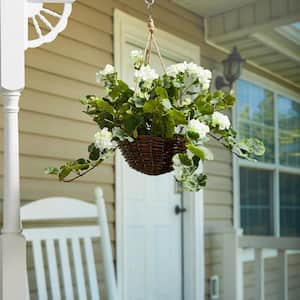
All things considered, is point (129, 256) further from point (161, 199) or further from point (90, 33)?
point (90, 33)

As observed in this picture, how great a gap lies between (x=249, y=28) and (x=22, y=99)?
196 centimetres

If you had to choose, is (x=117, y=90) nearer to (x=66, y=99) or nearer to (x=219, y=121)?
(x=219, y=121)

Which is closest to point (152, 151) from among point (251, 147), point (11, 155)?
point (251, 147)

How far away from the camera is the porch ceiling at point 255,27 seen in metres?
3.62

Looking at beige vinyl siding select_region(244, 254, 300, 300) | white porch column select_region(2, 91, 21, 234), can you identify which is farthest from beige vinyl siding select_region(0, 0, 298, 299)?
beige vinyl siding select_region(244, 254, 300, 300)

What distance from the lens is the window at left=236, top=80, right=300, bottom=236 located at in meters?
4.50

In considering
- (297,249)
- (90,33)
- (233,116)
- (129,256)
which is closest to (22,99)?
(90,33)

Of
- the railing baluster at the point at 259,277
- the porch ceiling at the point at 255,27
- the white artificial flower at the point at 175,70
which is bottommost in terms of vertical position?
the railing baluster at the point at 259,277

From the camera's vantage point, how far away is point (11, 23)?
1.34 metres

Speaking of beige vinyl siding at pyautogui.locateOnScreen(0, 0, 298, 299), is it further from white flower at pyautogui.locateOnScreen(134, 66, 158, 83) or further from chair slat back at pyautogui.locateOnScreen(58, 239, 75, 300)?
white flower at pyautogui.locateOnScreen(134, 66, 158, 83)

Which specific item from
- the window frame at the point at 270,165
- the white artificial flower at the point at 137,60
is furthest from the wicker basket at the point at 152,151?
the window frame at the point at 270,165

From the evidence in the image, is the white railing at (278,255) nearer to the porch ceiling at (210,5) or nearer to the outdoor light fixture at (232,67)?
the outdoor light fixture at (232,67)

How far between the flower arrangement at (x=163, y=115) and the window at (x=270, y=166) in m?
2.92

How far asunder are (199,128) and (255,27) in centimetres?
260
